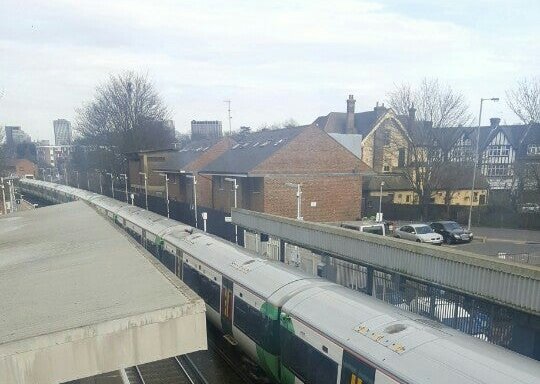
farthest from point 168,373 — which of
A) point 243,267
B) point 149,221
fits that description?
point 149,221

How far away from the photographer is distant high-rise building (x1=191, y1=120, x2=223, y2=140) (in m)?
90.2

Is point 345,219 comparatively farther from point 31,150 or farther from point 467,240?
point 31,150

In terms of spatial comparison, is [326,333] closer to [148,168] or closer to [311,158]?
[311,158]

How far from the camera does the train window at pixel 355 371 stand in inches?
215

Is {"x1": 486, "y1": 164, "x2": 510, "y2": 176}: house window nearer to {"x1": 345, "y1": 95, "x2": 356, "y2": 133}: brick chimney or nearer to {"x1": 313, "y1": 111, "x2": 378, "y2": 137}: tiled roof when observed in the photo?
{"x1": 313, "y1": 111, "x2": 378, "y2": 137}: tiled roof

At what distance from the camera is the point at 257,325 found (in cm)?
863

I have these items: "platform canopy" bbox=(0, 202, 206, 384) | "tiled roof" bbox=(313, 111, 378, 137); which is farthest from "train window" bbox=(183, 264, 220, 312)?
"tiled roof" bbox=(313, 111, 378, 137)

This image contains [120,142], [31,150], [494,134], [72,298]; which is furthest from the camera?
[31,150]

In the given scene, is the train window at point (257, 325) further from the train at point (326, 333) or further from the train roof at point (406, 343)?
the train roof at point (406, 343)

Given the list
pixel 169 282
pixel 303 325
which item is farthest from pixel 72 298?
pixel 303 325

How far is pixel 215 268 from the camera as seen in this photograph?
10.9 meters

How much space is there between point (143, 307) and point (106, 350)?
693 mm

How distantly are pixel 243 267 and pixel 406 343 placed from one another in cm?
527

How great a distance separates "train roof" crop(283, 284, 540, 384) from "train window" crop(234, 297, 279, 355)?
809 millimetres
